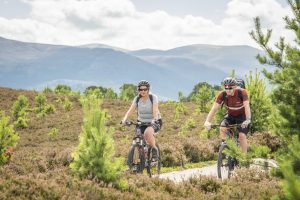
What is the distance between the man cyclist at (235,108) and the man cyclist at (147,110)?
127cm

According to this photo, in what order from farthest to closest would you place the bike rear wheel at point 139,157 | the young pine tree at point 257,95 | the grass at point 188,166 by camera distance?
the young pine tree at point 257,95
the grass at point 188,166
the bike rear wheel at point 139,157

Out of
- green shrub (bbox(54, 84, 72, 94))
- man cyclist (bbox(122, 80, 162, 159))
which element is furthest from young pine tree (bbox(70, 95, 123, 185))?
green shrub (bbox(54, 84, 72, 94))

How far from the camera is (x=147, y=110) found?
10000 mm

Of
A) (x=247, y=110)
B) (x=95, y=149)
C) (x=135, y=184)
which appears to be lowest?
(x=135, y=184)

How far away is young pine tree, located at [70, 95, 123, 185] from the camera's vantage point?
7.39m

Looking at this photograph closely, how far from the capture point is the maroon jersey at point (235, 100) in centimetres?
966

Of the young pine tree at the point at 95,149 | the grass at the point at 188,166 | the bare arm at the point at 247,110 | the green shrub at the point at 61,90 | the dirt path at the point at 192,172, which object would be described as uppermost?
the green shrub at the point at 61,90

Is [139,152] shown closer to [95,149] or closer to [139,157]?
Result: [139,157]

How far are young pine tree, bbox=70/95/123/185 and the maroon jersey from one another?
3.41 meters

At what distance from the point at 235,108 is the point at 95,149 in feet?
13.3

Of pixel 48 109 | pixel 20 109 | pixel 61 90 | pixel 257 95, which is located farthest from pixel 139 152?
pixel 61 90

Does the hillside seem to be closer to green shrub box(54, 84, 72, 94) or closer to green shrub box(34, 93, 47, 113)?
green shrub box(34, 93, 47, 113)

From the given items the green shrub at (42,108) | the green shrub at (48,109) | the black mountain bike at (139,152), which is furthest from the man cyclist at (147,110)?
the green shrub at (48,109)

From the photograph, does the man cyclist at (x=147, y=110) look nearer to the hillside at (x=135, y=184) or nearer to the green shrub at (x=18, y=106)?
the hillside at (x=135, y=184)
